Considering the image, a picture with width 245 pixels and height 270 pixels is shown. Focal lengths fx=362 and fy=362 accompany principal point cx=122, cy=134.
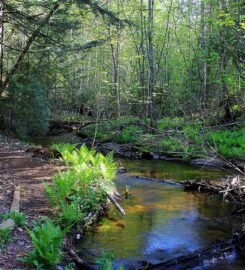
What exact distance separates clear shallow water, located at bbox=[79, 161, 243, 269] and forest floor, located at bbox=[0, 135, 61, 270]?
1.26m

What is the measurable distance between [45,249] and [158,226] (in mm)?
3621

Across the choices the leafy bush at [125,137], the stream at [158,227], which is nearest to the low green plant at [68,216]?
the stream at [158,227]

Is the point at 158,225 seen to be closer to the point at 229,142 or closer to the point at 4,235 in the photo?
the point at 4,235

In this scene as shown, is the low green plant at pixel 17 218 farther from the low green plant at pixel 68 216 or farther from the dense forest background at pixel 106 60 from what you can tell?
the dense forest background at pixel 106 60

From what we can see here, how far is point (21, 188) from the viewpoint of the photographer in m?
8.88

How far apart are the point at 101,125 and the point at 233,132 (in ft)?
29.3

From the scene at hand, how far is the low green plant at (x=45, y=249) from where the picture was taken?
16.1ft

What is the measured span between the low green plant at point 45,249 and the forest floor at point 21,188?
0.22 m

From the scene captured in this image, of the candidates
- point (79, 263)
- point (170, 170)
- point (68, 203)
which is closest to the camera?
point (79, 263)

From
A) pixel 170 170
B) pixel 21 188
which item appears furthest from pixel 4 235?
pixel 170 170

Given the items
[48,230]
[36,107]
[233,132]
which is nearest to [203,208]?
[48,230]

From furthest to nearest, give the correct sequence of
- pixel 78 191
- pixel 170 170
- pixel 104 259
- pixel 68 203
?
1. pixel 170 170
2. pixel 78 191
3. pixel 68 203
4. pixel 104 259

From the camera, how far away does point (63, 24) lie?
586 inches

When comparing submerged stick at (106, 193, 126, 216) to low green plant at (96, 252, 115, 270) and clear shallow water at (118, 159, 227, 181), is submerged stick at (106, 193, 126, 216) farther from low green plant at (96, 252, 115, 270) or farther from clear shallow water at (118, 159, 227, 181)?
clear shallow water at (118, 159, 227, 181)
